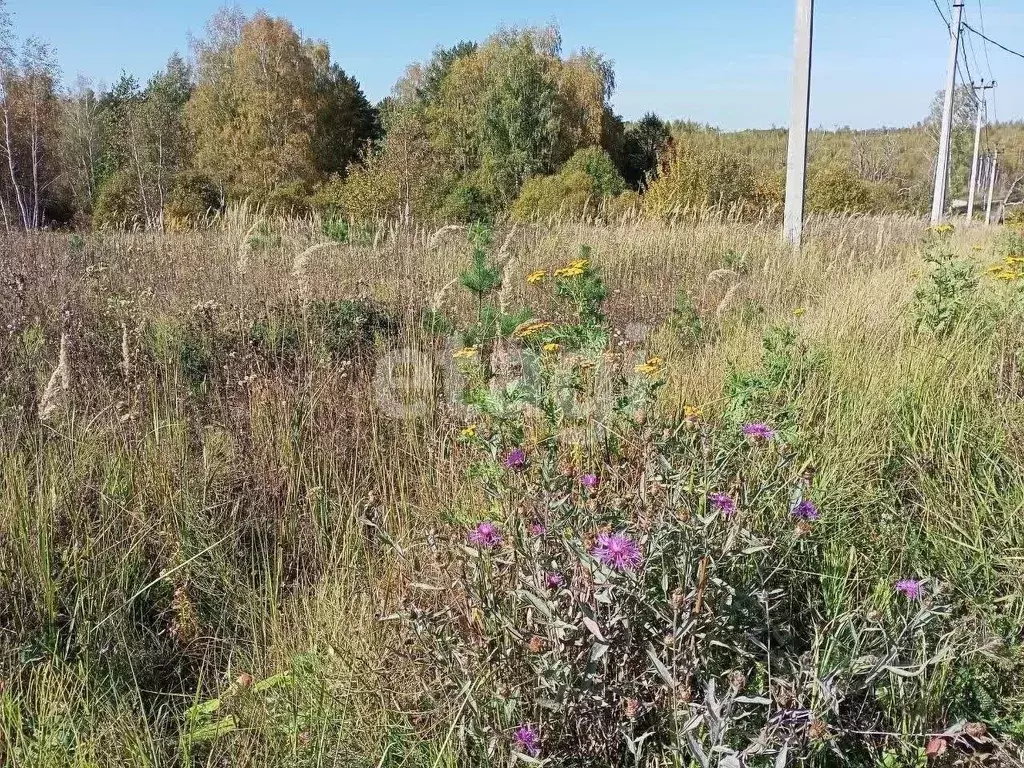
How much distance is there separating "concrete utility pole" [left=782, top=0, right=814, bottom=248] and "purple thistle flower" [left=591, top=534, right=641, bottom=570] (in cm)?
652

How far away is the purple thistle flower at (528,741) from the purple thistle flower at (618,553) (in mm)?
316

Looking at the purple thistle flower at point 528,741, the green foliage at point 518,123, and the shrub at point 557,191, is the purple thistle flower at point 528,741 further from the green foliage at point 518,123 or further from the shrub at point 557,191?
the green foliage at point 518,123

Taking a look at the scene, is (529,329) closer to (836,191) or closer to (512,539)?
(512,539)

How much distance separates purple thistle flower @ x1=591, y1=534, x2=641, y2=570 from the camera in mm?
1321

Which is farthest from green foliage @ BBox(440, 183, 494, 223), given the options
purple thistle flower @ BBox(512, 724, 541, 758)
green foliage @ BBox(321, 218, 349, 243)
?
purple thistle flower @ BBox(512, 724, 541, 758)

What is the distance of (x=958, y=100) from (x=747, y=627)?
46557 mm

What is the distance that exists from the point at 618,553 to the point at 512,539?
11.0 inches

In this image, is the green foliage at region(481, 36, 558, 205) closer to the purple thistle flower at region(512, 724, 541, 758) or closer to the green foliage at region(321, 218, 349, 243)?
the green foliage at region(321, 218, 349, 243)

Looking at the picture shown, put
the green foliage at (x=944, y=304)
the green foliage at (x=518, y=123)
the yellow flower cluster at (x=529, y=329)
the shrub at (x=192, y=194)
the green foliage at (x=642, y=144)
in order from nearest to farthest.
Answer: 1. the yellow flower cluster at (x=529, y=329)
2. the green foliage at (x=944, y=304)
3. the shrub at (x=192, y=194)
4. the green foliage at (x=518, y=123)
5. the green foliage at (x=642, y=144)

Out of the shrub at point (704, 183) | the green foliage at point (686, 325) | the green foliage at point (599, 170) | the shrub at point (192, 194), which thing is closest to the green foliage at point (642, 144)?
the green foliage at point (599, 170)

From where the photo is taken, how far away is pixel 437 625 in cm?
151

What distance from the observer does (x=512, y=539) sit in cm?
153

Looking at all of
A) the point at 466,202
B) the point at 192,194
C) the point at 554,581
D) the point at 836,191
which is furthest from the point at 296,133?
the point at 554,581

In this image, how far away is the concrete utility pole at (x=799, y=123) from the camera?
22.9 feet
